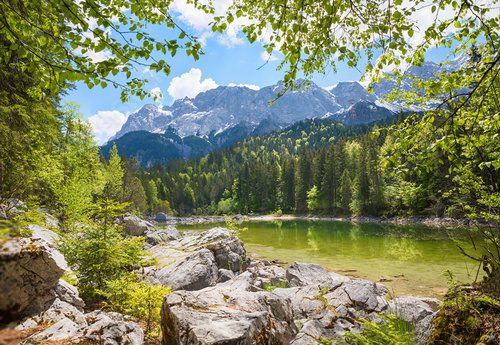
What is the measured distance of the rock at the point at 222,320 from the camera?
5.14 meters

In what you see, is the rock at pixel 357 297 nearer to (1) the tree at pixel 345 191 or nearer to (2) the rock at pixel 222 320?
(2) the rock at pixel 222 320

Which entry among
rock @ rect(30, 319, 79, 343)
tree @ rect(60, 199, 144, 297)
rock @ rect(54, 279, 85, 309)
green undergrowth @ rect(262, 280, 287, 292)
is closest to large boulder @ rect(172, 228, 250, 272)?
green undergrowth @ rect(262, 280, 287, 292)

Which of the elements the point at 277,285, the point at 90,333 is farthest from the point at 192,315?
the point at 277,285

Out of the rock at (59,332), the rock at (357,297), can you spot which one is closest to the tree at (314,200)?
the rock at (357,297)

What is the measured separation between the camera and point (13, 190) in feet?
40.4

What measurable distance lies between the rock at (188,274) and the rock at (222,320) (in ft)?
18.6

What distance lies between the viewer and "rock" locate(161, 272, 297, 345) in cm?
514

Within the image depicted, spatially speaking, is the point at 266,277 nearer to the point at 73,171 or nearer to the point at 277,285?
the point at 277,285

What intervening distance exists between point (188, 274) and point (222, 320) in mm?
8106

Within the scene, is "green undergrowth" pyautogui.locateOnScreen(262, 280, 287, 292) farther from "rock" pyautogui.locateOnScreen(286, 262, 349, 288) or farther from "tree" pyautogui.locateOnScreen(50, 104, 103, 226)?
"tree" pyautogui.locateOnScreen(50, 104, 103, 226)

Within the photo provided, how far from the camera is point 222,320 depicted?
5.68 m

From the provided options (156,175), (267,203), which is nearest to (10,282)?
(267,203)

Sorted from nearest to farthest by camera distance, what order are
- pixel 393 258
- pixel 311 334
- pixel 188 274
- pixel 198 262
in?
pixel 311 334 < pixel 188 274 < pixel 198 262 < pixel 393 258

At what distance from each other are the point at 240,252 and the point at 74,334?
16.0 meters
